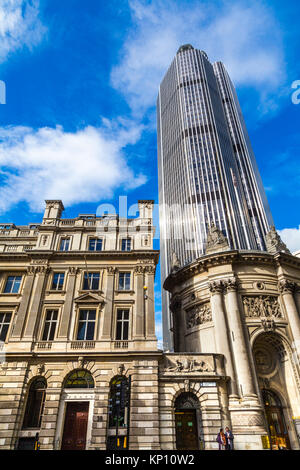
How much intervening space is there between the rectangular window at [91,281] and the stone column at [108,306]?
1.20m

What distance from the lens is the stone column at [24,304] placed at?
83.8ft

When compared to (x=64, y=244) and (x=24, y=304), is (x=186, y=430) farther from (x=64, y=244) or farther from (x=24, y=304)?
(x=64, y=244)

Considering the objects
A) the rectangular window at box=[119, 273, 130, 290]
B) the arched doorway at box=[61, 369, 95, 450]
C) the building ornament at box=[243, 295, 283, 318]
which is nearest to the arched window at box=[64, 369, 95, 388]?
the arched doorway at box=[61, 369, 95, 450]

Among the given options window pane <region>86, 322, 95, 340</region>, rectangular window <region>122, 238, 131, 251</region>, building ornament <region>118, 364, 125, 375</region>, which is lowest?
building ornament <region>118, 364, 125, 375</region>

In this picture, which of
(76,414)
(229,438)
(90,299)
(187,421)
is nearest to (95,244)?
(90,299)

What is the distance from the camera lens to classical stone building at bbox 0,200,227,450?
2184 centimetres

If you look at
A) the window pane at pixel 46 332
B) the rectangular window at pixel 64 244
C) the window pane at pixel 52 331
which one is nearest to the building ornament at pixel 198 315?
the window pane at pixel 52 331

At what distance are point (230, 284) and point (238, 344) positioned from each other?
19.0 ft

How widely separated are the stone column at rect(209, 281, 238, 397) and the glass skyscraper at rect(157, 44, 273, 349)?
53.8 metres

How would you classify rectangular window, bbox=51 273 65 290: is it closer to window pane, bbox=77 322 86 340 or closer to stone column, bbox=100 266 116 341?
window pane, bbox=77 322 86 340

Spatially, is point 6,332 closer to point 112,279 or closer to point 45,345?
point 45,345

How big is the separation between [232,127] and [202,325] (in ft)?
378
